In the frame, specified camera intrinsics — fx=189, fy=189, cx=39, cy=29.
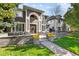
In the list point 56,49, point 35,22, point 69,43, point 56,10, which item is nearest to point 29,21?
point 35,22

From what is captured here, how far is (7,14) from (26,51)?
661 mm

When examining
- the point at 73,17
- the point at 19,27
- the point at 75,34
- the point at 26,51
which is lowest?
the point at 26,51

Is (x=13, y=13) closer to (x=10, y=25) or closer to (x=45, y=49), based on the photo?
(x=10, y=25)

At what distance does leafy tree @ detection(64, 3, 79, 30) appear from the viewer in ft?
9.81

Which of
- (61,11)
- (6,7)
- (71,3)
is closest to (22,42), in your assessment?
(6,7)

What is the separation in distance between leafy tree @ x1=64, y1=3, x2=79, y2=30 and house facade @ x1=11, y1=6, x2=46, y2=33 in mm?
390

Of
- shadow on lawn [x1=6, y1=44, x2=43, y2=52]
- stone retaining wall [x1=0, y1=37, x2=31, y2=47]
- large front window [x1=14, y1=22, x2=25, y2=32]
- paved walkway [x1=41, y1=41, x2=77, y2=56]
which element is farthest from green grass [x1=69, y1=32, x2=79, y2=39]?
large front window [x1=14, y1=22, x2=25, y2=32]

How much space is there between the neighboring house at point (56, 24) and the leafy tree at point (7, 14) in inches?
23.4

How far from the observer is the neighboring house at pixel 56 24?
3027 millimetres

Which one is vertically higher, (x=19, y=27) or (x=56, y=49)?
(x=19, y=27)

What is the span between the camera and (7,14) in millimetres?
3014

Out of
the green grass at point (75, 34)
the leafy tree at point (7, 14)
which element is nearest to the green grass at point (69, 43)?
the green grass at point (75, 34)

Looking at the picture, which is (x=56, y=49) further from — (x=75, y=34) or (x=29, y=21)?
(x=29, y=21)

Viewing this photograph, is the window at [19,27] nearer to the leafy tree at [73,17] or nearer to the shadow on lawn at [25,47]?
the shadow on lawn at [25,47]
